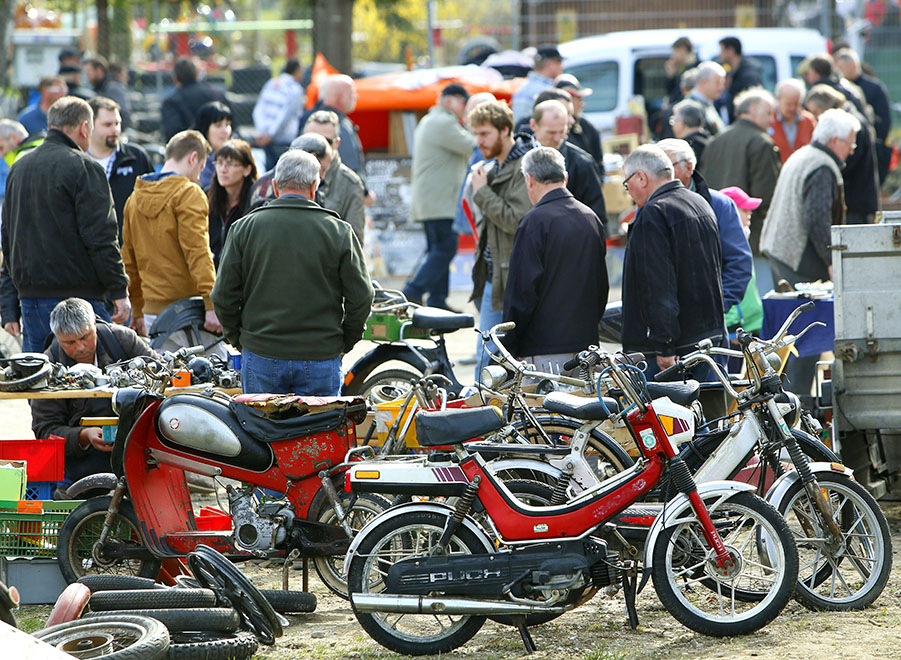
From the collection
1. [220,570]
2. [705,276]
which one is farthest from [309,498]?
[705,276]

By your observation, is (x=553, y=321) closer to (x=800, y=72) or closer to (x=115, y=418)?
(x=115, y=418)

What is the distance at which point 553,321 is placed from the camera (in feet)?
22.0

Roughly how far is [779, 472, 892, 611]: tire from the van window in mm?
11876

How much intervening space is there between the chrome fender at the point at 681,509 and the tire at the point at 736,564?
0.6 inches

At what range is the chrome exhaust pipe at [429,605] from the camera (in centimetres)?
499

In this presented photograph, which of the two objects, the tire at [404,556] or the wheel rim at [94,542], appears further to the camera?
the wheel rim at [94,542]

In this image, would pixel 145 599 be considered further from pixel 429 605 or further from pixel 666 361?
pixel 666 361

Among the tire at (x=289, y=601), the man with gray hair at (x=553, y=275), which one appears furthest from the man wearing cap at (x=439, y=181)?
the tire at (x=289, y=601)

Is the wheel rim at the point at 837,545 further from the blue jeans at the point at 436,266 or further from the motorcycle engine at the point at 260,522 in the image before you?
the blue jeans at the point at 436,266

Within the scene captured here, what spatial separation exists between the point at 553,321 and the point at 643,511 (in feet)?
5.24

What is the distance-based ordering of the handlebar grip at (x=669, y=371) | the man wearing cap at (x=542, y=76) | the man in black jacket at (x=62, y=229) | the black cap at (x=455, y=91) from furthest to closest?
the man wearing cap at (x=542, y=76) → the black cap at (x=455, y=91) → the man in black jacket at (x=62, y=229) → the handlebar grip at (x=669, y=371)

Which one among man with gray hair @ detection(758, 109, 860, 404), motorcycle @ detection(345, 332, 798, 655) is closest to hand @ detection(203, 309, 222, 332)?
motorcycle @ detection(345, 332, 798, 655)

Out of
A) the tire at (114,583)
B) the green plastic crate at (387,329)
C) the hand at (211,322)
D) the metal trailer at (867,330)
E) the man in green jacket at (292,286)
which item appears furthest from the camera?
the green plastic crate at (387,329)

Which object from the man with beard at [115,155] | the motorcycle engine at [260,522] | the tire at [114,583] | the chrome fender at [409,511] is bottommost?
the tire at [114,583]
